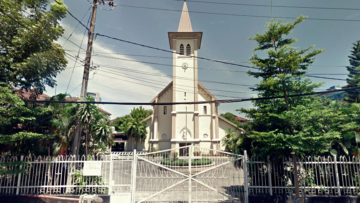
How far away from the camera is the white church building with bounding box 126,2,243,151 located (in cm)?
2417

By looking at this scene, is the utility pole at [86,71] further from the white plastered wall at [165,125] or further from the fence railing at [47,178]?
the white plastered wall at [165,125]

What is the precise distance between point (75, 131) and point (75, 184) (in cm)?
235

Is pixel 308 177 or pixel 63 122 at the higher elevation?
pixel 63 122

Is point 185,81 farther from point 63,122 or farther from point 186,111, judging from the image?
point 63,122

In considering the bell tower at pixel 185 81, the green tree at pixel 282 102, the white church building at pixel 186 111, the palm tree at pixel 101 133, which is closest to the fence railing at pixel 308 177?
the green tree at pixel 282 102

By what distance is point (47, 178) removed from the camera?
8250 millimetres

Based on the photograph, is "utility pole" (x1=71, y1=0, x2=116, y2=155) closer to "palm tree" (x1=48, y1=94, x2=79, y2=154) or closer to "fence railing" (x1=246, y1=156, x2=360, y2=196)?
"palm tree" (x1=48, y1=94, x2=79, y2=154)

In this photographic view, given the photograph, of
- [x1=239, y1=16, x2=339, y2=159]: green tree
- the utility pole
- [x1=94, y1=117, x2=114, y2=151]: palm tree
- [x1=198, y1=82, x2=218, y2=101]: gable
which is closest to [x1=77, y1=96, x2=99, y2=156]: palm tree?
the utility pole

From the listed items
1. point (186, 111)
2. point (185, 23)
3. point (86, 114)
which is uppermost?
point (185, 23)

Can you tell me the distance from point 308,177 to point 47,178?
11.1m

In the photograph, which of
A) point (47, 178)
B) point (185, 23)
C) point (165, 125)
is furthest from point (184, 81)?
point (47, 178)

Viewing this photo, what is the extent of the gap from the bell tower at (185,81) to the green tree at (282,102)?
15.7 metres

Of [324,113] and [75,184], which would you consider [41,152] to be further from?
[324,113]

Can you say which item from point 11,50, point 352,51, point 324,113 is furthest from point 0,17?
point 352,51
